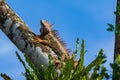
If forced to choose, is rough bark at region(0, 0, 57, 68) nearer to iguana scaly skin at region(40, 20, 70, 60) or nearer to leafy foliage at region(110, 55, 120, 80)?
iguana scaly skin at region(40, 20, 70, 60)

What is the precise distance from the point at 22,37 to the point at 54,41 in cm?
82

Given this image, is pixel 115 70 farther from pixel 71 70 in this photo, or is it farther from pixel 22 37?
pixel 22 37

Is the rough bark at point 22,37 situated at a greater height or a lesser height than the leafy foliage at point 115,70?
greater

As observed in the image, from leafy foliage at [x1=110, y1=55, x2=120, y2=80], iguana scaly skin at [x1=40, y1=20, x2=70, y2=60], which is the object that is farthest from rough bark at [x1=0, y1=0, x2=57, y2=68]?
leafy foliage at [x1=110, y1=55, x2=120, y2=80]

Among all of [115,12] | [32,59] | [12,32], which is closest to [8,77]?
[32,59]

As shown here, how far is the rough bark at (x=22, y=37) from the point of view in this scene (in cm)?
754

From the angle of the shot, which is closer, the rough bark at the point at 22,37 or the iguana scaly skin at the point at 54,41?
the rough bark at the point at 22,37

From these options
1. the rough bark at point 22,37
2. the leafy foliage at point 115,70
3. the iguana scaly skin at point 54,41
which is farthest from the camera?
the iguana scaly skin at point 54,41

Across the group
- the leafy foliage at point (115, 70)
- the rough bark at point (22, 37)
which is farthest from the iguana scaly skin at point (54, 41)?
the leafy foliage at point (115, 70)

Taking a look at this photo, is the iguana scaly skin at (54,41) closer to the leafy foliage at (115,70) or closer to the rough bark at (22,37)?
the rough bark at (22,37)

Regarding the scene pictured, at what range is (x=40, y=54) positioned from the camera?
7.55 metres

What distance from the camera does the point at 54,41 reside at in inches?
336

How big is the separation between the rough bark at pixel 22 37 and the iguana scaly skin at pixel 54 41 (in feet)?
0.54

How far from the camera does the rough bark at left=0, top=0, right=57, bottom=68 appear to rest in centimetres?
754
